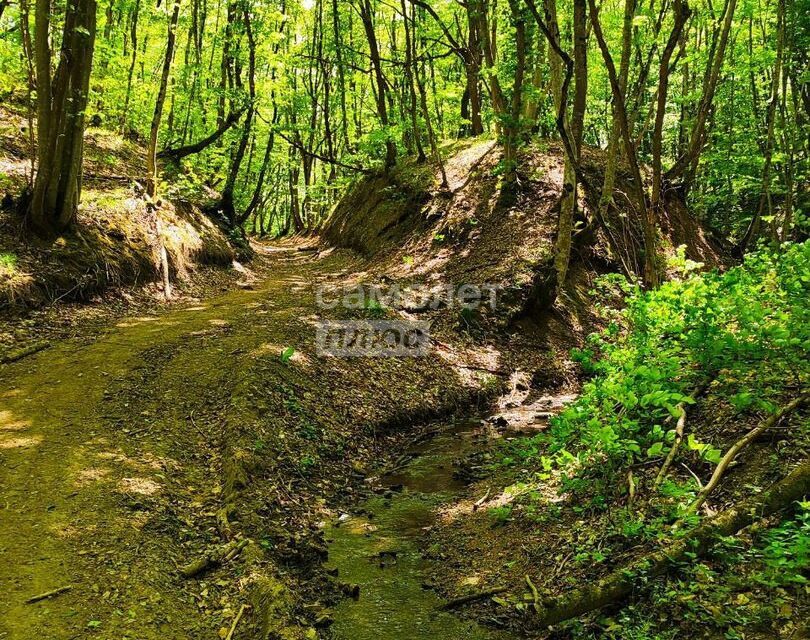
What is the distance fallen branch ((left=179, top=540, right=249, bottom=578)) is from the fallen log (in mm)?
2932

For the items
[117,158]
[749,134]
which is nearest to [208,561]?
[117,158]

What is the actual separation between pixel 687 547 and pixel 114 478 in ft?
17.3

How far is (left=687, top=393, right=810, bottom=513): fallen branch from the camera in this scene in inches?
157

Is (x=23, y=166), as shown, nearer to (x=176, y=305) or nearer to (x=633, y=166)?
(x=176, y=305)

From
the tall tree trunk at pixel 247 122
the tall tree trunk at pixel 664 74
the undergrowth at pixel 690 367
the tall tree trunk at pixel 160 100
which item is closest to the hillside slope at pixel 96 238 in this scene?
the tall tree trunk at pixel 160 100

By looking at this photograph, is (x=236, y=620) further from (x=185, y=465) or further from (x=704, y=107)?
(x=704, y=107)

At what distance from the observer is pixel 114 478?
5.50 metres

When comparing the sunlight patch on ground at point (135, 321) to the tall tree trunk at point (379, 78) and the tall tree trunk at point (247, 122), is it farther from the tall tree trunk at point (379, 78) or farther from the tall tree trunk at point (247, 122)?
the tall tree trunk at point (379, 78)

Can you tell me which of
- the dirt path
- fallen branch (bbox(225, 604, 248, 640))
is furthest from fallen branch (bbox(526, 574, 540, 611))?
the dirt path

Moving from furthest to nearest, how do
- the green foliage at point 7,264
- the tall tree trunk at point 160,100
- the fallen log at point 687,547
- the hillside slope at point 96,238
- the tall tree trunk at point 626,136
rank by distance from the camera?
the tall tree trunk at point 160,100 < the hillside slope at point 96,238 < the green foliage at point 7,264 < the tall tree trunk at point 626,136 < the fallen log at point 687,547

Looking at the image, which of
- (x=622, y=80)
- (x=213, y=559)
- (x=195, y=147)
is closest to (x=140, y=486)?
(x=213, y=559)

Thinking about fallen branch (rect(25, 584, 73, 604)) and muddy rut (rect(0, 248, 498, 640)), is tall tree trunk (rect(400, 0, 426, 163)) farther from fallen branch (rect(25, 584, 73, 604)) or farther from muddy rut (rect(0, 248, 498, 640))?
fallen branch (rect(25, 584, 73, 604))

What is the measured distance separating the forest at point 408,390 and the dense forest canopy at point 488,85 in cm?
16

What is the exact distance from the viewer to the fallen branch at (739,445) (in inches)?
157
